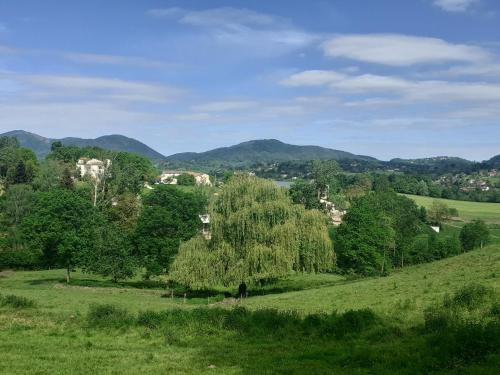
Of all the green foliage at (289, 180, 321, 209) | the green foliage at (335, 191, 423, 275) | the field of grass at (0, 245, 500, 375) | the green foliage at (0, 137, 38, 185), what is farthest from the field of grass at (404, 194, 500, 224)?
the green foliage at (0, 137, 38, 185)

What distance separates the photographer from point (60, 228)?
57.5m

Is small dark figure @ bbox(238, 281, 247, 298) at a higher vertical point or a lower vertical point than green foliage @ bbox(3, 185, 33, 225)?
lower

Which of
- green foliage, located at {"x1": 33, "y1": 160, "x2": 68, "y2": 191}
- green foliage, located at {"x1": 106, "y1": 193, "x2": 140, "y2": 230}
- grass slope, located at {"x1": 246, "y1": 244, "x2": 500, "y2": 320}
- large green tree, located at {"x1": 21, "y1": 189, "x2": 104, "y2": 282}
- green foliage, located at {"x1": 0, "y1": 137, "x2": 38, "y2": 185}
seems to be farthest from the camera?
green foliage, located at {"x1": 0, "y1": 137, "x2": 38, "y2": 185}

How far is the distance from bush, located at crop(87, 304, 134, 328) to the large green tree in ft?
109

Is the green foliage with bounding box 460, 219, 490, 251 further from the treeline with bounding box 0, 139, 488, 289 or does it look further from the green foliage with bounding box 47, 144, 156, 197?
the green foliage with bounding box 47, 144, 156, 197

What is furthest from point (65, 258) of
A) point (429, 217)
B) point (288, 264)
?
point (429, 217)

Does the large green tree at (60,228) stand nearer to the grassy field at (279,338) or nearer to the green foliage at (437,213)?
the grassy field at (279,338)

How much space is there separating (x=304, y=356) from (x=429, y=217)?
124006mm

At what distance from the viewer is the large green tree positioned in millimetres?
55094

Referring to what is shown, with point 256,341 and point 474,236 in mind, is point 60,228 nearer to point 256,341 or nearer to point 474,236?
point 256,341

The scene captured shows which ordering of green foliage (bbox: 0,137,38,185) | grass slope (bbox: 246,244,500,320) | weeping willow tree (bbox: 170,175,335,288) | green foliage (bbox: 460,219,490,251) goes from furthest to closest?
green foliage (bbox: 0,137,38,185)
green foliage (bbox: 460,219,490,251)
weeping willow tree (bbox: 170,175,335,288)
grass slope (bbox: 246,244,500,320)

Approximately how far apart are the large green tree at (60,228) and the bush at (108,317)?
33326 millimetres

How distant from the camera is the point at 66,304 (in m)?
33.3

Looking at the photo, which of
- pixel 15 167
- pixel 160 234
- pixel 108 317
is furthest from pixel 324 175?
pixel 108 317
